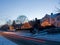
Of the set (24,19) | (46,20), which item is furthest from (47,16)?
(24,19)

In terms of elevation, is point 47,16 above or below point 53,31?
above

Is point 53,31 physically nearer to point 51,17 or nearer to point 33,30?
point 33,30

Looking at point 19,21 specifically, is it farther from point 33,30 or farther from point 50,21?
point 33,30

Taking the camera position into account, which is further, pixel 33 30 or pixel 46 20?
pixel 46 20

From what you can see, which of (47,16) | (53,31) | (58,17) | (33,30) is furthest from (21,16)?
(53,31)

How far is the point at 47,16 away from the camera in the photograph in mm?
86688

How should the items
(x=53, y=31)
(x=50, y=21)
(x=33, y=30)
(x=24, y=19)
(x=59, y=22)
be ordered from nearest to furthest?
1. (x=53, y=31)
2. (x=33, y=30)
3. (x=59, y=22)
4. (x=50, y=21)
5. (x=24, y=19)

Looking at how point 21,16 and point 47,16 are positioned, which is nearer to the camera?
point 47,16

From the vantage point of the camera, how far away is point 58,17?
255 feet

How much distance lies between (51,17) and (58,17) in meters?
7.17

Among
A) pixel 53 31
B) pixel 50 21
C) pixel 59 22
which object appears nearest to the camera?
pixel 53 31

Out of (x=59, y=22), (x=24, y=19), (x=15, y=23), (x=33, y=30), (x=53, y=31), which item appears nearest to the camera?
(x=53, y=31)

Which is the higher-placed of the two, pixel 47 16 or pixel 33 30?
pixel 47 16

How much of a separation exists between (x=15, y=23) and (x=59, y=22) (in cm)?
7098
